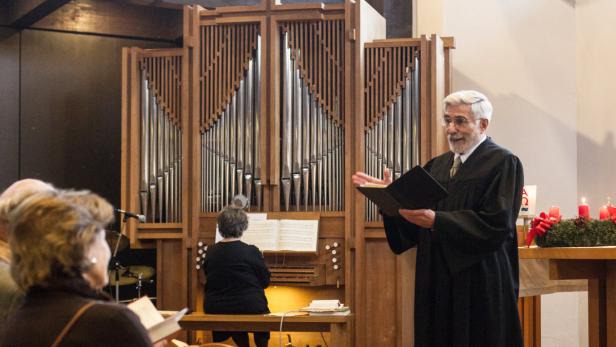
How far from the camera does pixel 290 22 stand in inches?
346

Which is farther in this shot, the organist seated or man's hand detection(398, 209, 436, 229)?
the organist seated

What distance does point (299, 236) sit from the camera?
28.1ft

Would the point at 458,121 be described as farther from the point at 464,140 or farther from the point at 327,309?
the point at 327,309

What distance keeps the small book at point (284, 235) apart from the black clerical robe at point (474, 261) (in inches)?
148

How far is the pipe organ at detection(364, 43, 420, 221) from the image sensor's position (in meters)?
8.61

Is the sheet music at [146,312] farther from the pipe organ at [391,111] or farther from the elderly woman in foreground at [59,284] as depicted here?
the pipe organ at [391,111]

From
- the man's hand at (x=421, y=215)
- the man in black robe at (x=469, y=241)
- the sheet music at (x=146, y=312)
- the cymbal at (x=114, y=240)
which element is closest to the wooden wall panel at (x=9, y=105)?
the cymbal at (x=114, y=240)

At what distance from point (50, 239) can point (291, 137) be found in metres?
6.18

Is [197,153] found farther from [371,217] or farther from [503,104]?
[503,104]

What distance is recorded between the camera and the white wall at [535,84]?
353 inches

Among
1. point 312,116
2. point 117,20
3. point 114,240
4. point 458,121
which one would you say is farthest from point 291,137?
point 458,121

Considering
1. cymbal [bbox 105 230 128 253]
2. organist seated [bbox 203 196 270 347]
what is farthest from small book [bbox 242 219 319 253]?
cymbal [bbox 105 230 128 253]

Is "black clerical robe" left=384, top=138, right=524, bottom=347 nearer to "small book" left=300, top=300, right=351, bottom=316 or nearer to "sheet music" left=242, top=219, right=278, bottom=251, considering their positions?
"small book" left=300, top=300, right=351, bottom=316

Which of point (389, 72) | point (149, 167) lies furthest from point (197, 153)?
point (389, 72)
